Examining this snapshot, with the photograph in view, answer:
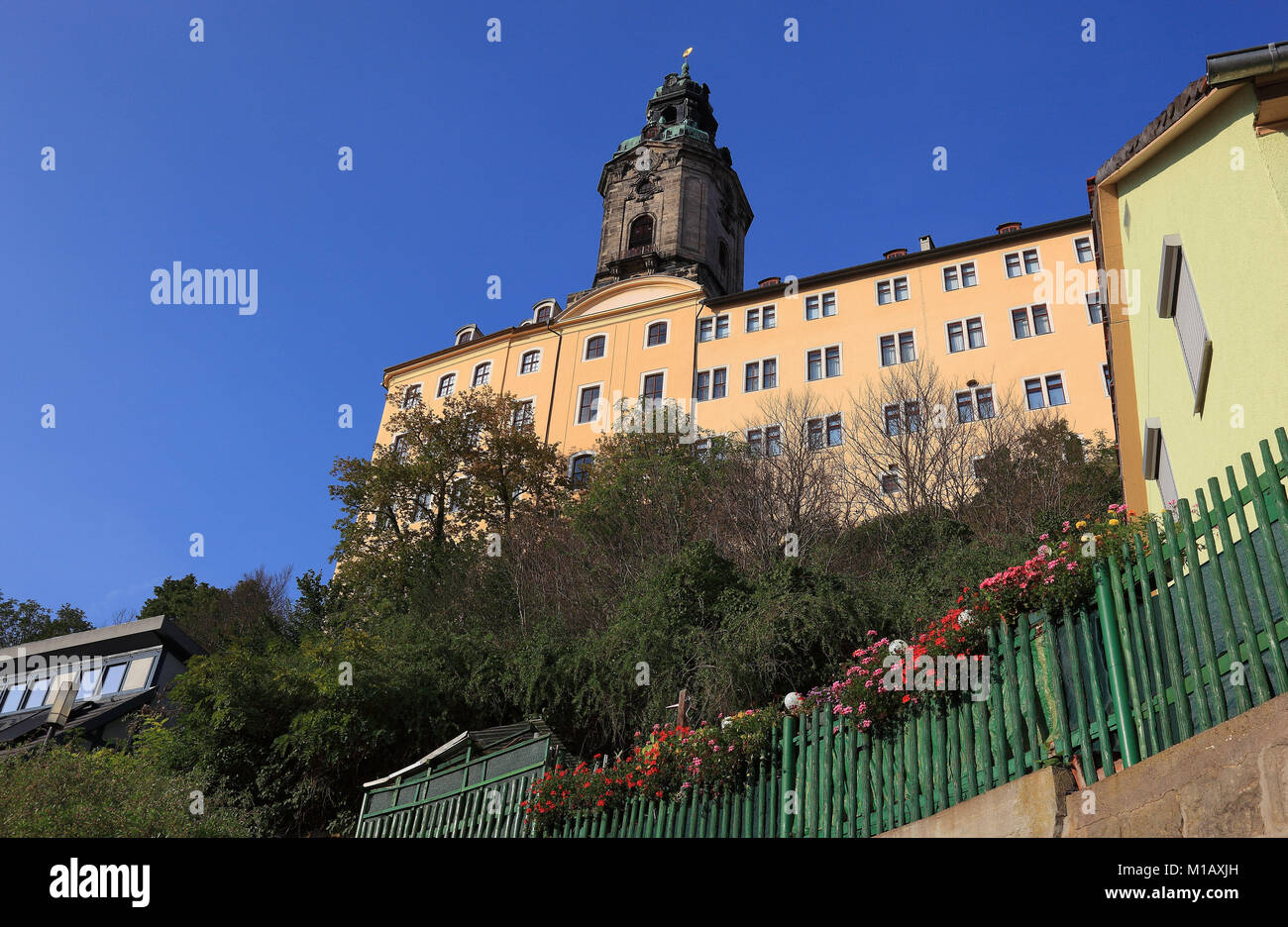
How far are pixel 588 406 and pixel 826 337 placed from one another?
36.0ft

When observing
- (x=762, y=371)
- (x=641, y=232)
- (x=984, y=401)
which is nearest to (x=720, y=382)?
(x=762, y=371)

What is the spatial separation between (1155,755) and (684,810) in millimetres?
6109

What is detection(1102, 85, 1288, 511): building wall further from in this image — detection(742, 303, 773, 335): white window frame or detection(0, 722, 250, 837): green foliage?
detection(742, 303, 773, 335): white window frame

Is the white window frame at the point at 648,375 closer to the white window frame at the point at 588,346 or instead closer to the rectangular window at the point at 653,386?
the rectangular window at the point at 653,386

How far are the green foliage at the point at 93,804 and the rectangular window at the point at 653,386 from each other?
92.0 feet

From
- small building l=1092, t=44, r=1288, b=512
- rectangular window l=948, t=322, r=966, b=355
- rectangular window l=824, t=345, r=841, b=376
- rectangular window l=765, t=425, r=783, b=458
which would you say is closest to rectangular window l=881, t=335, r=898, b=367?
rectangular window l=824, t=345, r=841, b=376

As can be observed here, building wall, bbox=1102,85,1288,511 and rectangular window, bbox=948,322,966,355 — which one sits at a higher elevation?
rectangular window, bbox=948,322,966,355

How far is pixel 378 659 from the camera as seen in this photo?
67.5 ft

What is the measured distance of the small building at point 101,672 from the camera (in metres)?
23.6

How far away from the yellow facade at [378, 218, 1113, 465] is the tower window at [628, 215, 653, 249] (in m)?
8.11

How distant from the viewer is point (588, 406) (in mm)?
42750

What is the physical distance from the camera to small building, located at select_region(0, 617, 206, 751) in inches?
931

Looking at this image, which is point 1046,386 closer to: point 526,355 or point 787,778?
point 526,355
